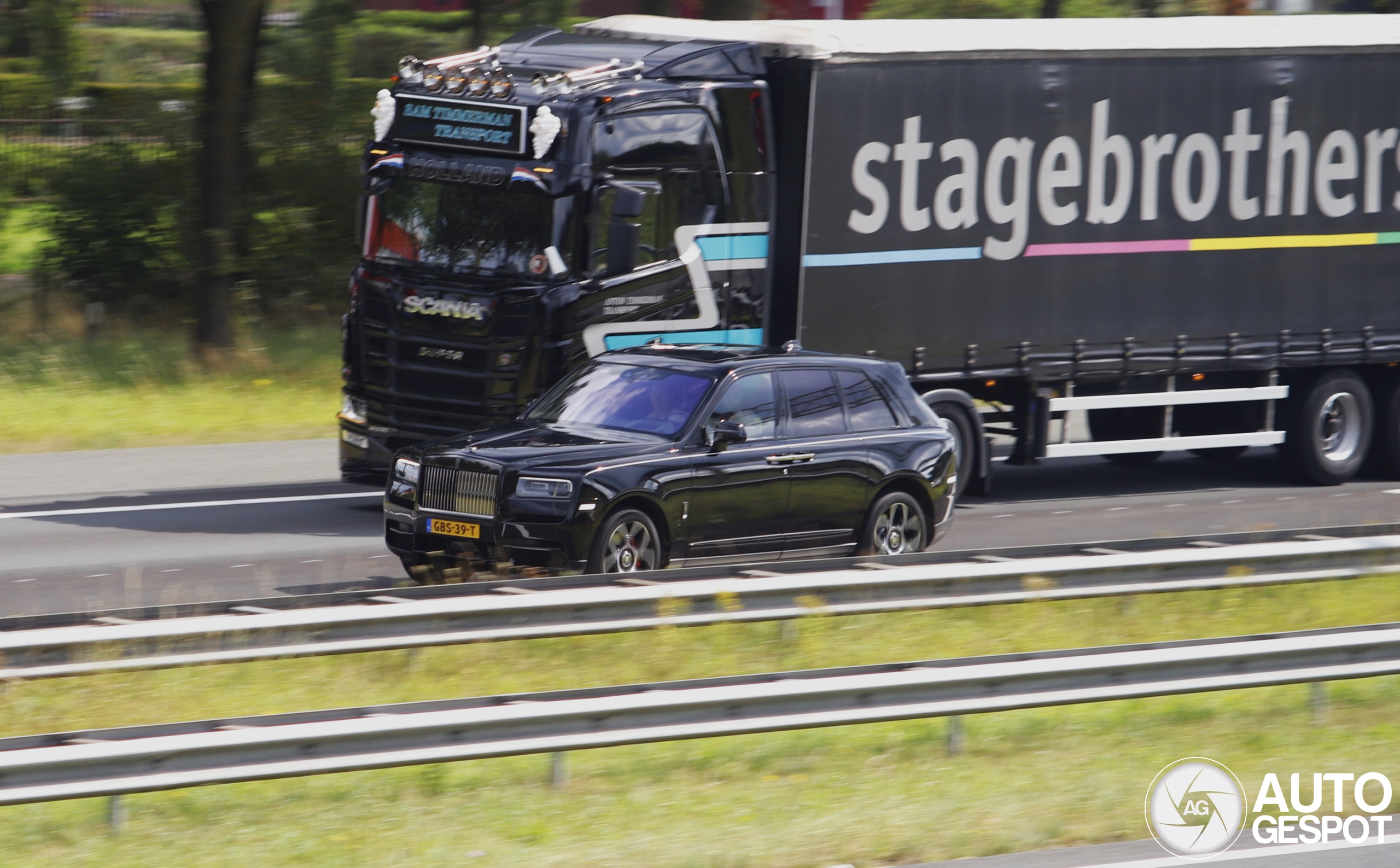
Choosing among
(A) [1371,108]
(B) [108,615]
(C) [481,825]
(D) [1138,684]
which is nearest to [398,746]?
(C) [481,825]

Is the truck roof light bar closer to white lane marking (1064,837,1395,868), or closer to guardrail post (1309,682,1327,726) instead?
guardrail post (1309,682,1327,726)

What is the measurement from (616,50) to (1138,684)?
8.81 meters

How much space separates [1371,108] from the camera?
671 inches

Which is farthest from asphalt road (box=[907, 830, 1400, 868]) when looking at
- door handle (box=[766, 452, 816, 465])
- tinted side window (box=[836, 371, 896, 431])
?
tinted side window (box=[836, 371, 896, 431])

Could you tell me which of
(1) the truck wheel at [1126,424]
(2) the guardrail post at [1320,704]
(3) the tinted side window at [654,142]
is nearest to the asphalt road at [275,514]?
(1) the truck wheel at [1126,424]

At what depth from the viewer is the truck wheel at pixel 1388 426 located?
58.7ft

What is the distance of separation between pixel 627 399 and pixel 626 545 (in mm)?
1286

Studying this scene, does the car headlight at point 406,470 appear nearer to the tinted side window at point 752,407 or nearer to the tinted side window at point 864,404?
the tinted side window at point 752,407

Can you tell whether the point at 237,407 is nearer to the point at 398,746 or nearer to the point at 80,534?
the point at 80,534

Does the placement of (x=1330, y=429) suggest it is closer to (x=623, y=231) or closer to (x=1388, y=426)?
(x=1388, y=426)

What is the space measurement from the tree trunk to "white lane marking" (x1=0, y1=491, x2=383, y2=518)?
6.84 metres

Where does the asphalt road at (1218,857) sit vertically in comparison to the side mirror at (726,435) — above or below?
below

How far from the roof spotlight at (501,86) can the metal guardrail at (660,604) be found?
623 cm

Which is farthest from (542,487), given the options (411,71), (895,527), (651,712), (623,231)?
(411,71)
